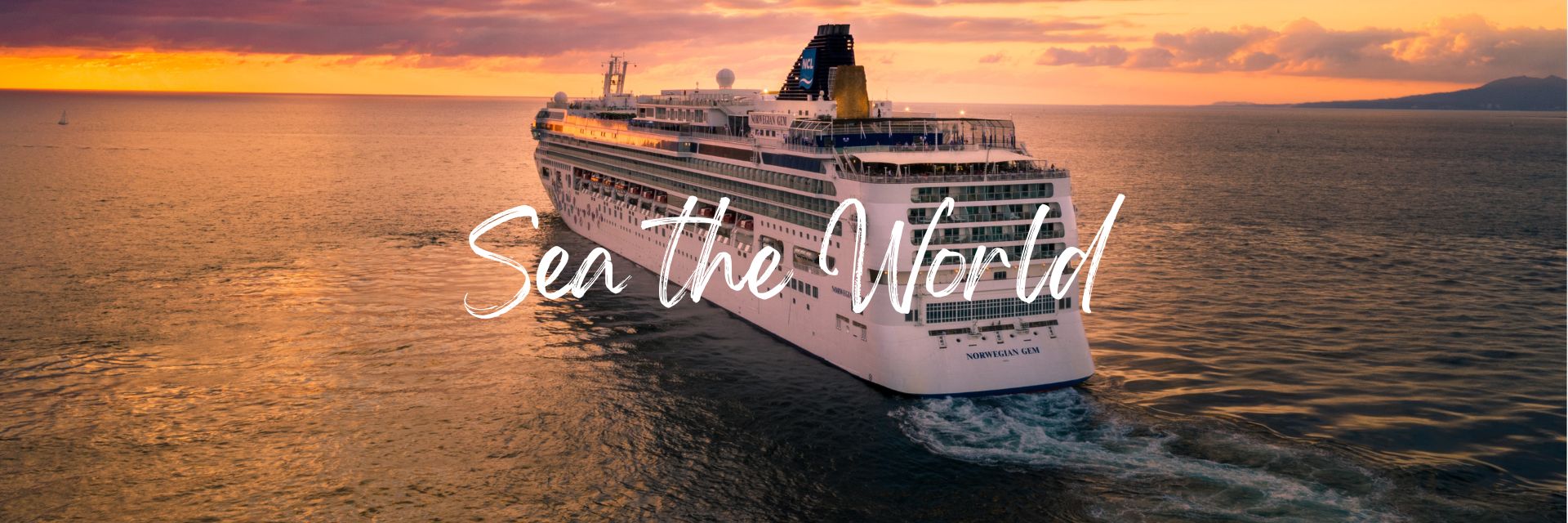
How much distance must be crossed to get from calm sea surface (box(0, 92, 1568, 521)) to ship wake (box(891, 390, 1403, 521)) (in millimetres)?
133

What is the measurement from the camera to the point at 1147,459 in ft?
120

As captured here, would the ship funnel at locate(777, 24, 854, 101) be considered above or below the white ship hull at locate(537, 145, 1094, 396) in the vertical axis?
above

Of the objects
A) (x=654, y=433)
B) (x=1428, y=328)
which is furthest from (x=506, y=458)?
(x=1428, y=328)

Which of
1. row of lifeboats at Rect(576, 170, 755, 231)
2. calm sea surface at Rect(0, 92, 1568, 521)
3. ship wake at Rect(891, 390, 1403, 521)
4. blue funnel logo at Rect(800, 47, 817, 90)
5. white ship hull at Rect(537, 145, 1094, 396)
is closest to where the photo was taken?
ship wake at Rect(891, 390, 1403, 521)

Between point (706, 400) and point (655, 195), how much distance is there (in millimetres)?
27918

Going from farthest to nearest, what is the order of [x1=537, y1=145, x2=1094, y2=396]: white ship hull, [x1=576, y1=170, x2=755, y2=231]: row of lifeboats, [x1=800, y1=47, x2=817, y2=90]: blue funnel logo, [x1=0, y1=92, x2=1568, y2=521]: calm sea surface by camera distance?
[x1=800, y1=47, x2=817, y2=90]: blue funnel logo < [x1=576, y1=170, x2=755, y2=231]: row of lifeboats < [x1=537, y1=145, x2=1094, y2=396]: white ship hull < [x1=0, y1=92, x2=1568, y2=521]: calm sea surface

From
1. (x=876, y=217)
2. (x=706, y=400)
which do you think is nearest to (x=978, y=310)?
(x=876, y=217)

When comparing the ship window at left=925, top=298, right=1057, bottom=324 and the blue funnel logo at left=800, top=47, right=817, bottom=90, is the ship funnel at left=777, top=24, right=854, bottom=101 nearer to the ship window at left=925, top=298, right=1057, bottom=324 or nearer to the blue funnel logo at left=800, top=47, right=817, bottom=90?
the blue funnel logo at left=800, top=47, right=817, bottom=90

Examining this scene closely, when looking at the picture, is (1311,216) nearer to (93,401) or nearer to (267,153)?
(93,401)

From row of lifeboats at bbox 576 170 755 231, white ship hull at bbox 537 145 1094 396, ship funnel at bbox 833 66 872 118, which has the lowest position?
white ship hull at bbox 537 145 1094 396

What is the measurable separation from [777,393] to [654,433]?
246 inches

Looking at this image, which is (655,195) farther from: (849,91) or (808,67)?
(849,91)

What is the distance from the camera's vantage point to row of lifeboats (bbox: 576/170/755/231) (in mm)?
55969


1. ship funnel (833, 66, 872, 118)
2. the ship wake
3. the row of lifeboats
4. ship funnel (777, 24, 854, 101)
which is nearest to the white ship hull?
the ship wake
